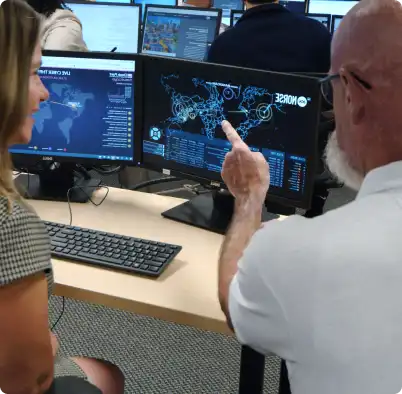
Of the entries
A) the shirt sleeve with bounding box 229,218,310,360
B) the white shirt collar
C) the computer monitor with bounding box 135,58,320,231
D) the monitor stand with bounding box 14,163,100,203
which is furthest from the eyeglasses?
the monitor stand with bounding box 14,163,100,203

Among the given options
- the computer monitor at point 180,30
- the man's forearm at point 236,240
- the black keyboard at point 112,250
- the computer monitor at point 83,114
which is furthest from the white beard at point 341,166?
the computer monitor at point 180,30

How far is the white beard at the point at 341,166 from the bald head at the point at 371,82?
2 centimetres

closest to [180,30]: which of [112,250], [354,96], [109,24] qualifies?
[109,24]

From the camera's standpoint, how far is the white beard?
1006 mm

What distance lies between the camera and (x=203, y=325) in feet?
4.10

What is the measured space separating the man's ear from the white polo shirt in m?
0.10

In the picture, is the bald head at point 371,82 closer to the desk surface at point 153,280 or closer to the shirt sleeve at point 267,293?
the shirt sleeve at point 267,293

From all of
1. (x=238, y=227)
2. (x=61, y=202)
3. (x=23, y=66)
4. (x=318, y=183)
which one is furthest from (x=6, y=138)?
(x=318, y=183)

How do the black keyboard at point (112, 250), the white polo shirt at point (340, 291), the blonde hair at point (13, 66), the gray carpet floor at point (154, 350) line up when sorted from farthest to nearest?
the gray carpet floor at point (154, 350) < the black keyboard at point (112, 250) < the blonde hair at point (13, 66) < the white polo shirt at point (340, 291)

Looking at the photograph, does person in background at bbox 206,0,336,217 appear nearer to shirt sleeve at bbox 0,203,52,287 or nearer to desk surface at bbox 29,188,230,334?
desk surface at bbox 29,188,230,334

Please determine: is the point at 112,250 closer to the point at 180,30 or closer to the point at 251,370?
the point at 251,370

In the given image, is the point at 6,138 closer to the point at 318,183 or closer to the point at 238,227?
the point at 238,227

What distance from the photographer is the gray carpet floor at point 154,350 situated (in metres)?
2.10

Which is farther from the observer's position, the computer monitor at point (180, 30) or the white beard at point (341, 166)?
the computer monitor at point (180, 30)
